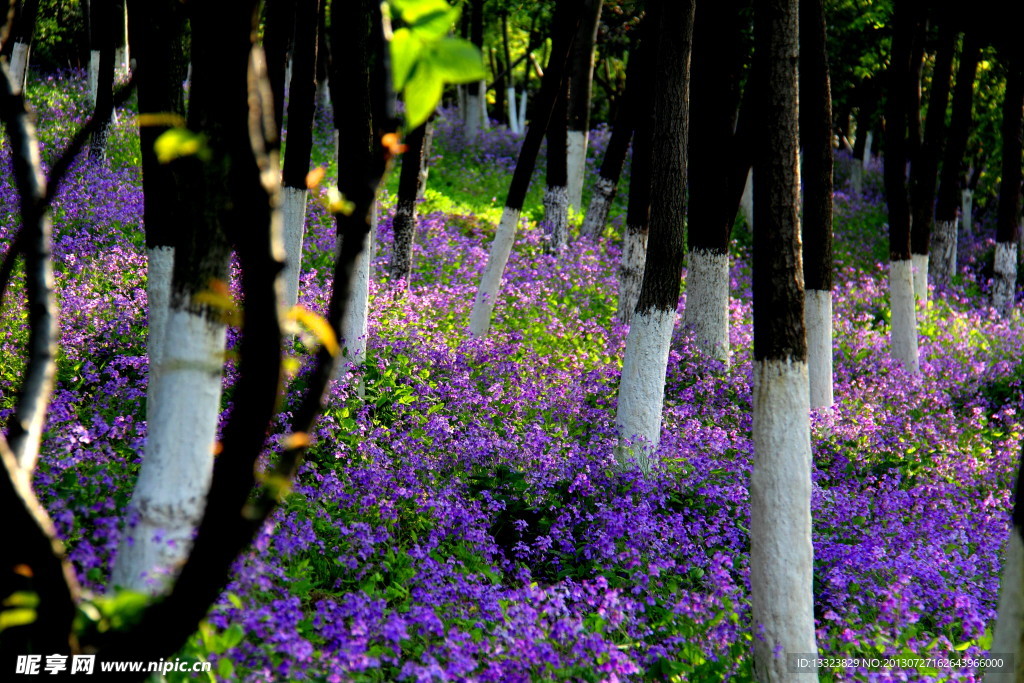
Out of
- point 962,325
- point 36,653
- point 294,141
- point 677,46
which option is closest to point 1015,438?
point 962,325

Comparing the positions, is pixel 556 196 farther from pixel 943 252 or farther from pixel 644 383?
pixel 943 252

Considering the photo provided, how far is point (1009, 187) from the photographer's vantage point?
1603cm

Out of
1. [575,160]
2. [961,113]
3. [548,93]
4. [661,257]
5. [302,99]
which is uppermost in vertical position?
[961,113]

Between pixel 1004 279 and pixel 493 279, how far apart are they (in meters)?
12.2

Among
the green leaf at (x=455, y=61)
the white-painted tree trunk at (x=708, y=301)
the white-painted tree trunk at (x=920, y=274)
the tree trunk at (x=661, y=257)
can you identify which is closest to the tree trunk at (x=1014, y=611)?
the green leaf at (x=455, y=61)

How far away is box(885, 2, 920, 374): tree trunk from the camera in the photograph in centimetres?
1291

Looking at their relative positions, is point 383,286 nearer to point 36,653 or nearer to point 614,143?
point 614,143

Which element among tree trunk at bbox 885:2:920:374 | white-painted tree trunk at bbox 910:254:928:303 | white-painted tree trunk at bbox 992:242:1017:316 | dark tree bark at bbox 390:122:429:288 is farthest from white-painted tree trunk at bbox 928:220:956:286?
dark tree bark at bbox 390:122:429:288

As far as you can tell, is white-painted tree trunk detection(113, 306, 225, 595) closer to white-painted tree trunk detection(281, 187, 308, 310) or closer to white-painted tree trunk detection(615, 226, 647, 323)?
white-painted tree trunk detection(281, 187, 308, 310)

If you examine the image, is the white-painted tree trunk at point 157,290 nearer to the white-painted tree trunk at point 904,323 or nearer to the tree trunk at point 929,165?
the white-painted tree trunk at point 904,323

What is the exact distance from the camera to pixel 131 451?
618cm

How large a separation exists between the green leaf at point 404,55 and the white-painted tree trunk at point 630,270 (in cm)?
1035

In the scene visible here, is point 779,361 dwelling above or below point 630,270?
above

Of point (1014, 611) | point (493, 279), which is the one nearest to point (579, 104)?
point (493, 279)
